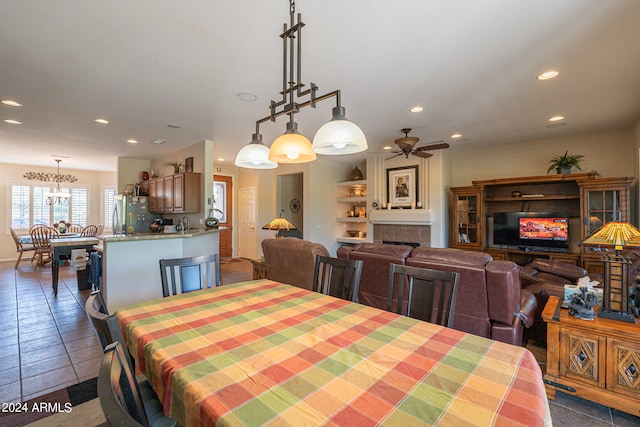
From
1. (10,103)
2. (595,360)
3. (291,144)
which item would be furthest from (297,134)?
(10,103)

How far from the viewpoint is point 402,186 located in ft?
20.5

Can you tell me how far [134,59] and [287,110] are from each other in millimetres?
1723

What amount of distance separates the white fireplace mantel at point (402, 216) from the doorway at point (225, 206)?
3988 mm

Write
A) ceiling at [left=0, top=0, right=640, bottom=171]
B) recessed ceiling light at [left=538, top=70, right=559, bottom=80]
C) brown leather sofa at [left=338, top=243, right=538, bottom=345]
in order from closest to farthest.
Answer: ceiling at [left=0, top=0, right=640, bottom=171] < brown leather sofa at [left=338, top=243, right=538, bottom=345] < recessed ceiling light at [left=538, top=70, right=559, bottom=80]

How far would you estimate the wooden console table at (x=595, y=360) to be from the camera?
70.5 inches

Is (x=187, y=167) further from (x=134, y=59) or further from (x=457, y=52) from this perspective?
(x=457, y=52)

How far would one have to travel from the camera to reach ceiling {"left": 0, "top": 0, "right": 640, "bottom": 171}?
74.7 inches

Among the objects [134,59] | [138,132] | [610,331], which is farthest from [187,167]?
[610,331]

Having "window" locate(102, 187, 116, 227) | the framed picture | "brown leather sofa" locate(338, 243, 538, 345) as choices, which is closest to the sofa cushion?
"brown leather sofa" locate(338, 243, 538, 345)

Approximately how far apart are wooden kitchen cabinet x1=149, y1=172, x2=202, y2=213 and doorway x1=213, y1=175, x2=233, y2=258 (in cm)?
183

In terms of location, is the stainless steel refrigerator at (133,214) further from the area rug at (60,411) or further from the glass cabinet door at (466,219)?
the glass cabinet door at (466,219)

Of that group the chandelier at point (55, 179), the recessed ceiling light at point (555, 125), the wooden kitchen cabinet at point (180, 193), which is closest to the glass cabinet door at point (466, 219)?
the recessed ceiling light at point (555, 125)

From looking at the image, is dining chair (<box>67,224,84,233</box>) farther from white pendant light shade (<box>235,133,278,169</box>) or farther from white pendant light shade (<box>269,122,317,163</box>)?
white pendant light shade (<box>269,122,317,163</box>)

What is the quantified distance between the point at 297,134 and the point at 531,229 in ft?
17.0
